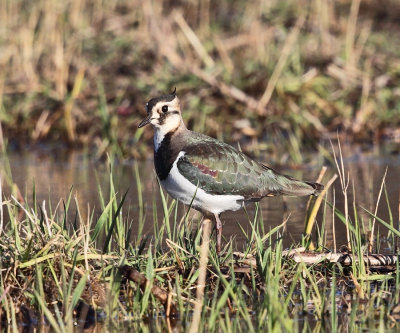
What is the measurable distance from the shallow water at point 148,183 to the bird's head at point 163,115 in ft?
2.63

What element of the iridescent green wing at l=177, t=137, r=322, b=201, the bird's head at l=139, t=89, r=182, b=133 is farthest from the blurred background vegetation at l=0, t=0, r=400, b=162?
the bird's head at l=139, t=89, r=182, b=133

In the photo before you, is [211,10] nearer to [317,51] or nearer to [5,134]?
[317,51]

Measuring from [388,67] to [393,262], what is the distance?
5.98 m

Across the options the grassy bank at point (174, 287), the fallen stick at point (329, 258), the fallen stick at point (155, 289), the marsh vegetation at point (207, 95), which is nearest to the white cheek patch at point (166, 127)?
the marsh vegetation at point (207, 95)

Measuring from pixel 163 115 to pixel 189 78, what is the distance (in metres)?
4.13

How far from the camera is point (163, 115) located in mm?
6355

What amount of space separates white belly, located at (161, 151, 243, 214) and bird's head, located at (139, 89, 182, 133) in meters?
0.33

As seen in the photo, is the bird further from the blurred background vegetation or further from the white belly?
the blurred background vegetation

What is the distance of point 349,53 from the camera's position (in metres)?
11.0

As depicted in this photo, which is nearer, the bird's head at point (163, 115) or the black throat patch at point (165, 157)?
the black throat patch at point (165, 157)

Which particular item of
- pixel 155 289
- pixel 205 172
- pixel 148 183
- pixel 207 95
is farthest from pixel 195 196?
pixel 207 95

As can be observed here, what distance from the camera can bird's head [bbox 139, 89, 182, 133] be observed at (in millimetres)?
6324

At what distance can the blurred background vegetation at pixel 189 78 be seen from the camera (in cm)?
1027

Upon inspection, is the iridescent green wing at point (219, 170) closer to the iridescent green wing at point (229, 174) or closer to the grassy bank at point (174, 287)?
the iridescent green wing at point (229, 174)
